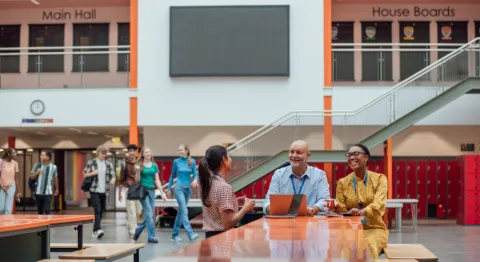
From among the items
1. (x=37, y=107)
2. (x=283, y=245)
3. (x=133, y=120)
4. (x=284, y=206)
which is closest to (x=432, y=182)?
(x=133, y=120)

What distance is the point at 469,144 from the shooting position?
25281mm

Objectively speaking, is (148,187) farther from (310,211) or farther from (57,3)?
(57,3)

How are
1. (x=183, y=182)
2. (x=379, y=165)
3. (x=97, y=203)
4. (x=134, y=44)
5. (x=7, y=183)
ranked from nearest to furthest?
(x=183, y=182) → (x=97, y=203) → (x=7, y=183) → (x=134, y=44) → (x=379, y=165)

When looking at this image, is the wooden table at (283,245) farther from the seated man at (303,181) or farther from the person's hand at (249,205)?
the seated man at (303,181)

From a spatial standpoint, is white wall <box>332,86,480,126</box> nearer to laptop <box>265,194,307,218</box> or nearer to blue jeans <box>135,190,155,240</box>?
blue jeans <box>135,190,155,240</box>

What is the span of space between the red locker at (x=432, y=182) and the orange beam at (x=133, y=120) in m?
9.21

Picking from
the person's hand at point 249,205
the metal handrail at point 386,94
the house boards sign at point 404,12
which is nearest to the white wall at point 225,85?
the metal handrail at point 386,94

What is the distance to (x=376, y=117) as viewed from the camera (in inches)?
812

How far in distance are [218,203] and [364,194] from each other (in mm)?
1993

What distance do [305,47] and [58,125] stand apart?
24.4ft

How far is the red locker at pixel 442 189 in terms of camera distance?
25.0m

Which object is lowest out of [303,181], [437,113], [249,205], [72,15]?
[249,205]

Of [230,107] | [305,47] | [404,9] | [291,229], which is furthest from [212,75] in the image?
[291,229]

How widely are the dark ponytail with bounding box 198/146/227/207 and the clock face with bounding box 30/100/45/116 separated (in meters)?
17.1
